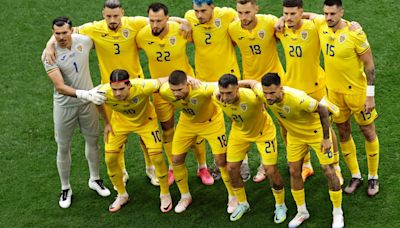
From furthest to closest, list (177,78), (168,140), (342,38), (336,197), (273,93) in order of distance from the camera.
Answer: (168,140), (336,197), (342,38), (177,78), (273,93)

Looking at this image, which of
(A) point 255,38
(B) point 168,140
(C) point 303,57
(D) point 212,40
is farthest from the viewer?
(B) point 168,140

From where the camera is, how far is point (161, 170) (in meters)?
9.38

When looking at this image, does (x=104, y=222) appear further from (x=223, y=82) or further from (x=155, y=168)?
(x=223, y=82)

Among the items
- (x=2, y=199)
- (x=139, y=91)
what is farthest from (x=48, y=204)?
(x=139, y=91)

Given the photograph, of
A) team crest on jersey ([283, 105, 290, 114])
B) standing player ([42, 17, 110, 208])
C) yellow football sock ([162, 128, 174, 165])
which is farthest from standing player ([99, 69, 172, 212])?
team crest on jersey ([283, 105, 290, 114])

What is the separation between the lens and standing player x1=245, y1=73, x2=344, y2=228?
27.0ft

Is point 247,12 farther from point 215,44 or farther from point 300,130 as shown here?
point 300,130

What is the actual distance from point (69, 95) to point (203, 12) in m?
1.87

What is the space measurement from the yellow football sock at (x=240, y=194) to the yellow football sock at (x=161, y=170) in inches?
35.3

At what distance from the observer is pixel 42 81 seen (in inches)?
492

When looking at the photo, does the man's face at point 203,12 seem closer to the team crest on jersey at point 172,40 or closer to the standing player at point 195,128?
Result: the team crest on jersey at point 172,40

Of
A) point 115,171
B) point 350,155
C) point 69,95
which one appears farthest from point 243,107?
point 69,95

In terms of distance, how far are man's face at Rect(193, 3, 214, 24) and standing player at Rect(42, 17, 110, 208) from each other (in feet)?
4.42

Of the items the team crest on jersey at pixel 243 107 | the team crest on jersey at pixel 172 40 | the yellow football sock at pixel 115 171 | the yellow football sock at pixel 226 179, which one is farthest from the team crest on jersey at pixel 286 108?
the yellow football sock at pixel 115 171
